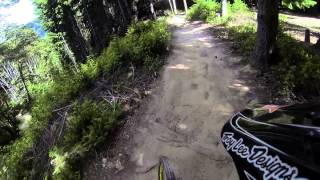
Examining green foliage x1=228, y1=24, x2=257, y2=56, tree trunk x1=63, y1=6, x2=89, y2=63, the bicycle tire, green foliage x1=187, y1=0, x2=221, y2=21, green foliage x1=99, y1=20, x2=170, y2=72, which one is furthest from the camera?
tree trunk x1=63, y1=6, x2=89, y2=63

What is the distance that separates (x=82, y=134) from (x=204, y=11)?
13.3 metres

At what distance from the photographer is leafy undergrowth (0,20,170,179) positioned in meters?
8.04

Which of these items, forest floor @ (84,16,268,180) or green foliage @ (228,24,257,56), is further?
green foliage @ (228,24,257,56)

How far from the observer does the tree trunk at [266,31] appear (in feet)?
28.1

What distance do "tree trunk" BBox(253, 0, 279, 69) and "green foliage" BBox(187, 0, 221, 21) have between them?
907cm

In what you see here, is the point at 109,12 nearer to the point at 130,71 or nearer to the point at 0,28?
the point at 130,71

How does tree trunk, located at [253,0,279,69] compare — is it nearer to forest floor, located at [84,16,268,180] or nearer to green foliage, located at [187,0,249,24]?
forest floor, located at [84,16,268,180]

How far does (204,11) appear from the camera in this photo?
19703 mm

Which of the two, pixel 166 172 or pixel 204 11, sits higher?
pixel 204 11

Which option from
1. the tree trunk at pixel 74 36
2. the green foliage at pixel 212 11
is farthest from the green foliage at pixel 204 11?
the tree trunk at pixel 74 36

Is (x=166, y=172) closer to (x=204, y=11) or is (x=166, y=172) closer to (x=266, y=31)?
(x=266, y=31)

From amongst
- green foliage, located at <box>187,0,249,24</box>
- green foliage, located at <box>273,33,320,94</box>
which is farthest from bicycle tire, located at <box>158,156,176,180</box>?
green foliage, located at <box>187,0,249,24</box>

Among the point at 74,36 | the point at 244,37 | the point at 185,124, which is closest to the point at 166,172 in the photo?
the point at 185,124

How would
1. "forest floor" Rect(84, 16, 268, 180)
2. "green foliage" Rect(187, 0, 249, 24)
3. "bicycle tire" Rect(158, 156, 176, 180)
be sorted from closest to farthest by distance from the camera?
"bicycle tire" Rect(158, 156, 176, 180), "forest floor" Rect(84, 16, 268, 180), "green foliage" Rect(187, 0, 249, 24)
